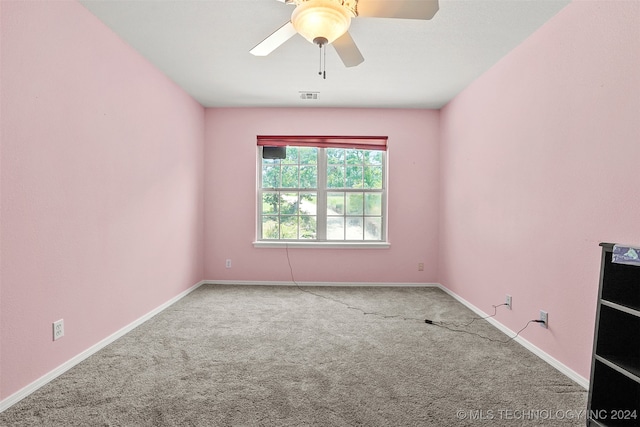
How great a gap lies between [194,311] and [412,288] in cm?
273

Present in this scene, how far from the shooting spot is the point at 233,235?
4449 mm

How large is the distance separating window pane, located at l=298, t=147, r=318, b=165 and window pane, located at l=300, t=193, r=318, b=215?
454mm

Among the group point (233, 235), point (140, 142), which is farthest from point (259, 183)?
point (140, 142)

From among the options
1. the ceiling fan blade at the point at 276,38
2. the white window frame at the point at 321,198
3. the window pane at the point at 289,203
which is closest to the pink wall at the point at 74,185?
the ceiling fan blade at the point at 276,38

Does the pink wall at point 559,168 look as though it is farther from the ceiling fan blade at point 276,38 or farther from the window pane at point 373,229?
the ceiling fan blade at point 276,38

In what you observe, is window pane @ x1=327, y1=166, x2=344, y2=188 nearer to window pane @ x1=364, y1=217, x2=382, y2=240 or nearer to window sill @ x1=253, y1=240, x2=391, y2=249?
window pane @ x1=364, y1=217, x2=382, y2=240

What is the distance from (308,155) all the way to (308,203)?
68 cm

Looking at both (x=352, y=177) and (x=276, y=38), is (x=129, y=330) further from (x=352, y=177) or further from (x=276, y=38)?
(x=352, y=177)

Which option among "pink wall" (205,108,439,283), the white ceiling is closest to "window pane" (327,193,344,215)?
"pink wall" (205,108,439,283)

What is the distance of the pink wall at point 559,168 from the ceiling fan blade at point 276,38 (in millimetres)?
1786

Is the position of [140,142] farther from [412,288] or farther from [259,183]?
[412,288]

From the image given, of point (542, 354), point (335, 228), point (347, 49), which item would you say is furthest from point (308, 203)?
point (542, 354)

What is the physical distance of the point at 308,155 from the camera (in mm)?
4582

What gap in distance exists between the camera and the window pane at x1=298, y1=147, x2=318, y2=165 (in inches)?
180
